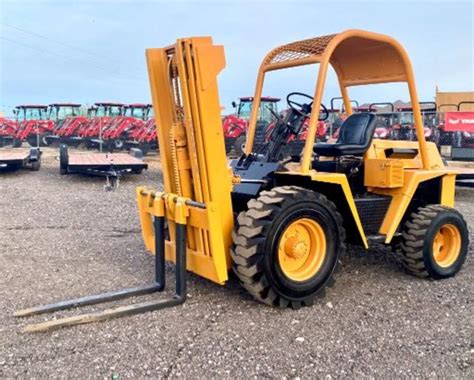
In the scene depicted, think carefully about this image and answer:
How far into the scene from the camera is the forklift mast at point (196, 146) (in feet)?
12.9

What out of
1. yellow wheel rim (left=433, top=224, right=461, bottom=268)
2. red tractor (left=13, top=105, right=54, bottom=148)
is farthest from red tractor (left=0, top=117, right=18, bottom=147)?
yellow wheel rim (left=433, top=224, right=461, bottom=268)

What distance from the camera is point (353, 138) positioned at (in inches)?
206

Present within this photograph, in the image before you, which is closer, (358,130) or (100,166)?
(358,130)

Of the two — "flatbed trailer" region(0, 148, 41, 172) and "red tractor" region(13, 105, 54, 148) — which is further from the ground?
"red tractor" region(13, 105, 54, 148)

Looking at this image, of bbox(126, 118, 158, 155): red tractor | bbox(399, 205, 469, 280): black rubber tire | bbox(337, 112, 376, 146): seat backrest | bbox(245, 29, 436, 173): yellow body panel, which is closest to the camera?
bbox(245, 29, 436, 173): yellow body panel

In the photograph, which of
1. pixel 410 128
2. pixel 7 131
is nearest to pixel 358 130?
pixel 410 128

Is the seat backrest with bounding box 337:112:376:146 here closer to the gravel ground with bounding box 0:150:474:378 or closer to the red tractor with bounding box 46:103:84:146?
the gravel ground with bounding box 0:150:474:378

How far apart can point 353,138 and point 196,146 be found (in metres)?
1.96

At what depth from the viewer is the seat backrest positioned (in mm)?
5137

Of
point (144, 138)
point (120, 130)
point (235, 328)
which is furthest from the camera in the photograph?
point (120, 130)

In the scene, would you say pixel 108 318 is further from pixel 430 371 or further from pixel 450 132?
pixel 450 132

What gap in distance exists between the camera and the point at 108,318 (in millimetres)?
3834

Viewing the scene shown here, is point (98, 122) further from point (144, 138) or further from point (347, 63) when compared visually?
point (347, 63)

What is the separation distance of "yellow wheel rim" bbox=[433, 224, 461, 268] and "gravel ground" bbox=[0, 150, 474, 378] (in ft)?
0.73
